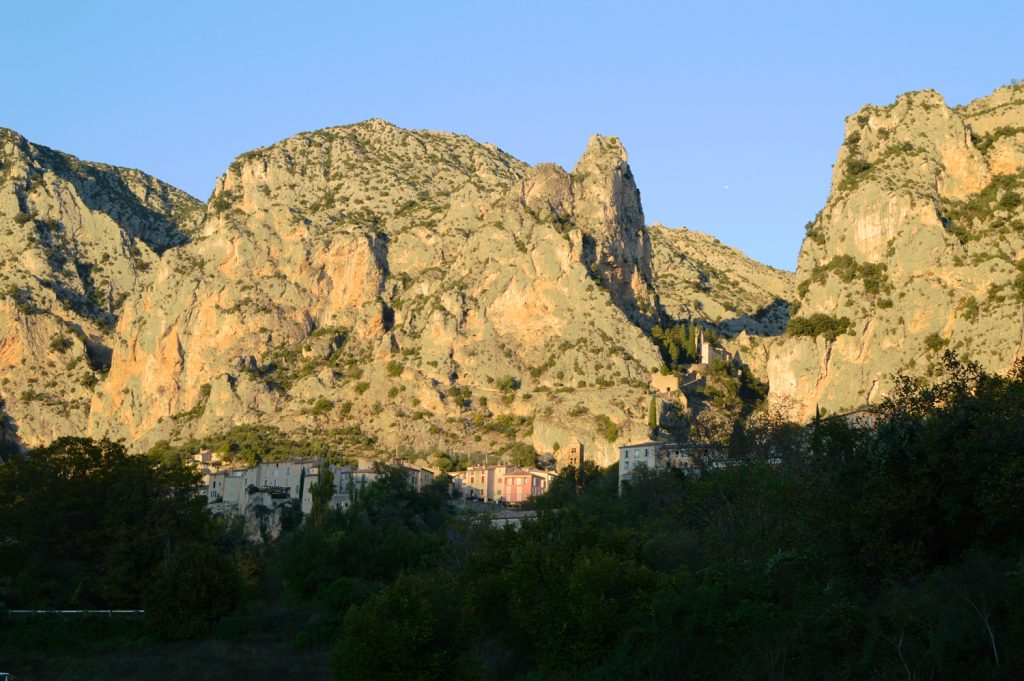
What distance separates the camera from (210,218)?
15800cm

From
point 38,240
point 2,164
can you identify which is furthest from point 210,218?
point 2,164

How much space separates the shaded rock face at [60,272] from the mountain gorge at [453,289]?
32 centimetres

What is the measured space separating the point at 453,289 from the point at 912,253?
56.2 metres

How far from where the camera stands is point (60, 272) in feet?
521

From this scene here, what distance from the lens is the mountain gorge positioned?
9381cm

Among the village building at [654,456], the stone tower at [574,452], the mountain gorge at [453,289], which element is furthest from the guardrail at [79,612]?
the stone tower at [574,452]

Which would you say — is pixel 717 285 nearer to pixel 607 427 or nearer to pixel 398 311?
pixel 398 311

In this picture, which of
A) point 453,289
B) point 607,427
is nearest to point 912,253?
point 607,427

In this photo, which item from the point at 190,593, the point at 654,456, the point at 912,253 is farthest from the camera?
the point at 654,456

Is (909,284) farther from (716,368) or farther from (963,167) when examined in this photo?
(716,368)

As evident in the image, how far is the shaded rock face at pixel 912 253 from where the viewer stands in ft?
280

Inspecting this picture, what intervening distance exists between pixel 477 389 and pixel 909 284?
50489 millimetres

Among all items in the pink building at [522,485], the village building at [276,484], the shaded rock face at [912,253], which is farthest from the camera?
the pink building at [522,485]

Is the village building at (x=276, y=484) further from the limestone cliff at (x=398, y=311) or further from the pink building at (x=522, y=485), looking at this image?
the limestone cliff at (x=398, y=311)
